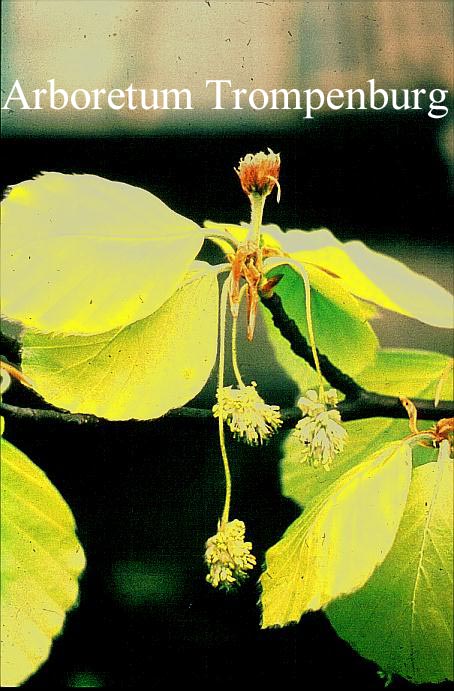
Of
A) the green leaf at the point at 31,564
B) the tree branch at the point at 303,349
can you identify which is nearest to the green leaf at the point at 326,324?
the tree branch at the point at 303,349

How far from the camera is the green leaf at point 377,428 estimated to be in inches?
44.3

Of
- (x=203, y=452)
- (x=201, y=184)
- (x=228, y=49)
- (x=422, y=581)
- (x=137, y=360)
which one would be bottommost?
(x=422, y=581)

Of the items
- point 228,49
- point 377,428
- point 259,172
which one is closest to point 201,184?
point 259,172

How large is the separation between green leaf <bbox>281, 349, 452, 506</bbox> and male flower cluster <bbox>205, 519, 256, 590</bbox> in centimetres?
10

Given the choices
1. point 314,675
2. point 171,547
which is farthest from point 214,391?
point 314,675

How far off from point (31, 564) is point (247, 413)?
0.38 meters

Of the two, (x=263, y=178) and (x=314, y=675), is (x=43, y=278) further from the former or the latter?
(x=314, y=675)

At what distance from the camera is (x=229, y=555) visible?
111 centimetres

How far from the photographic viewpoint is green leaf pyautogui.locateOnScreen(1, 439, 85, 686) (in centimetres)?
109

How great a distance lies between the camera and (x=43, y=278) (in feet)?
3.41

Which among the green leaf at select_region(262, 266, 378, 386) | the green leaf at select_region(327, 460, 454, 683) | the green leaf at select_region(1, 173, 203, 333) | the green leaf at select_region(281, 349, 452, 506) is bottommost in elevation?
the green leaf at select_region(327, 460, 454, 683)

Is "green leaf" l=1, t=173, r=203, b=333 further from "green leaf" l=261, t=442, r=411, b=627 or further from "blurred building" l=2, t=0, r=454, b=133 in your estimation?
"green leaf" l=261, t=442, r=411, b=627

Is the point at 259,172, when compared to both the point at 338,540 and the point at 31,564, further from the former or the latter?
the point at 31,564

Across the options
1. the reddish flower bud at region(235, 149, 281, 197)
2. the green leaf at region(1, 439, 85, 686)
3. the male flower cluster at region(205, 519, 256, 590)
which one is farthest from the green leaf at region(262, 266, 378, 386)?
the green leaf at region(1, 439, 85, 686)
